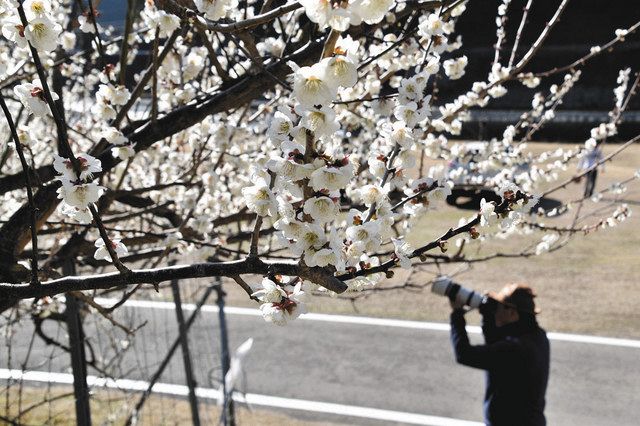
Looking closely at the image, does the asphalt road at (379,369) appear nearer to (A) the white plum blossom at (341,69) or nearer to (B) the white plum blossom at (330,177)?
(B) the white plum blossom at (330,177)

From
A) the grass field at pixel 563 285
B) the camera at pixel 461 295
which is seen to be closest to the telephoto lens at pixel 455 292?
the camera at pixel 461 295

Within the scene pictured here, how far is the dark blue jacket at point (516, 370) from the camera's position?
383cm

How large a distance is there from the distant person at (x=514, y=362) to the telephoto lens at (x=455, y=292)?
0.53 ft

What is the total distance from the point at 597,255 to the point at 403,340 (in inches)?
191

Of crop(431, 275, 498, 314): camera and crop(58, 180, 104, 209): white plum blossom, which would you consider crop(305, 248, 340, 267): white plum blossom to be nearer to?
crop(58, 180, 104, 209): white plum blossom

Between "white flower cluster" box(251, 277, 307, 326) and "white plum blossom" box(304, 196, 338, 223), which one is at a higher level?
"white plum blossom" box(304, 196, 338, 223)

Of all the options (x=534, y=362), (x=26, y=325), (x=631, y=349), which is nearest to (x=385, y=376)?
(x=631, y=349)

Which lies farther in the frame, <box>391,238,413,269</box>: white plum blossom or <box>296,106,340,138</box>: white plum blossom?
<box>391,238,413,269</box>: white plum blossom

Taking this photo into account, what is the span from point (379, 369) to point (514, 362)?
3.56m

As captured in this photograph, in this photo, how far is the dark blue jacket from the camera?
12.6 feet

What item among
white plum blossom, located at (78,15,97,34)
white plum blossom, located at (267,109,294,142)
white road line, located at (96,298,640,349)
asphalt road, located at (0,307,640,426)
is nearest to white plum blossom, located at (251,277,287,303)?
white plum blossom, located at (267,109,294,142)

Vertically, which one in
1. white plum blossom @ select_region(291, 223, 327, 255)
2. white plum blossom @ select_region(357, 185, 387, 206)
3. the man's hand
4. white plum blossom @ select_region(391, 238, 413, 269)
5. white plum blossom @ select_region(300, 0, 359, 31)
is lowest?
the man's hand

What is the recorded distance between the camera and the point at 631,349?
7.55 m

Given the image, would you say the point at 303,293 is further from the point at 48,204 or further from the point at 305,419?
the point at 305,419
